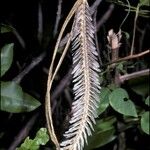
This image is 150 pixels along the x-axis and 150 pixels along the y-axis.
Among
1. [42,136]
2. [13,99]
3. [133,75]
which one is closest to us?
[42,136]

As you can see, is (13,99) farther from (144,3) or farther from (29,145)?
(144,3)

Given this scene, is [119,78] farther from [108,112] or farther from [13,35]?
[13,35]

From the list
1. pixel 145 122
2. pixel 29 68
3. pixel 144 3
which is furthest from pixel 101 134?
pixel 144 3

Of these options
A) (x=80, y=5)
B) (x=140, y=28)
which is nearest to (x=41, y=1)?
(x=140, y=28)

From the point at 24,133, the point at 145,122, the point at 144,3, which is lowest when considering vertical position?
the point at 24,133

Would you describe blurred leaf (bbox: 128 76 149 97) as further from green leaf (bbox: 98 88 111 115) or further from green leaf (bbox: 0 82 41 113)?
green leaf (bbox: 0 82 41 113)

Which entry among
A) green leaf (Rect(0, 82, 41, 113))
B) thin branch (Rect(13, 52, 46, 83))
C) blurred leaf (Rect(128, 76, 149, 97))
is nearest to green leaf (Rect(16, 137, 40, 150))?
green leaf (Rect(0, 82, 41, 113))
